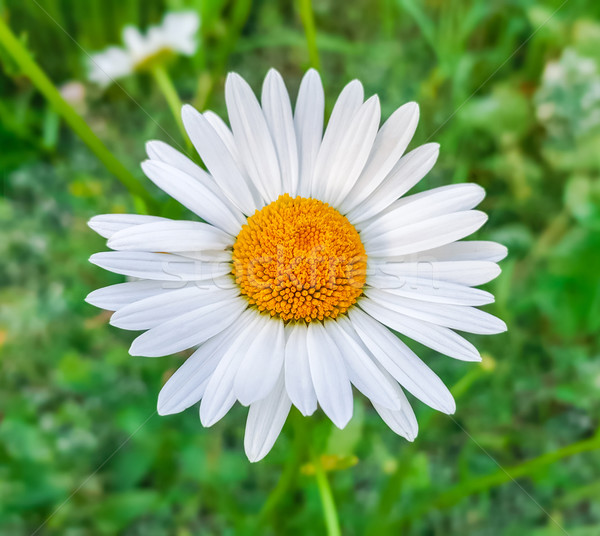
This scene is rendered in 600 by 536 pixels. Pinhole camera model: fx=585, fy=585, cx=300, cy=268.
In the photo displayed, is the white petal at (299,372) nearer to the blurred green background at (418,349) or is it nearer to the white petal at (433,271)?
the white petal at (433,271)

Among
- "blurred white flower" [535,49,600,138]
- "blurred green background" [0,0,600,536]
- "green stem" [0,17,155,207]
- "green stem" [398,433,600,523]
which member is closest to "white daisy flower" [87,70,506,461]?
"green stem" [0,17,155,207]

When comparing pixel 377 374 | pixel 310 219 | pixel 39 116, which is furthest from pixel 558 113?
pixel 39 116

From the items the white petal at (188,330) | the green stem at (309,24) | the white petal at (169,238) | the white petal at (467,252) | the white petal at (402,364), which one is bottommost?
the white petal at (402,364)

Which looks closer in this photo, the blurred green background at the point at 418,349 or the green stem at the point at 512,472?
the green stem at the point at 512,472

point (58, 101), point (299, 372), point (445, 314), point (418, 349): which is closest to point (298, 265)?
point (299, 372)

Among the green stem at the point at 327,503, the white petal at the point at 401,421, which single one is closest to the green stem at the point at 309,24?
the white petal at the point at 401,421

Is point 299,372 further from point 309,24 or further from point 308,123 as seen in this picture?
point 309,24
